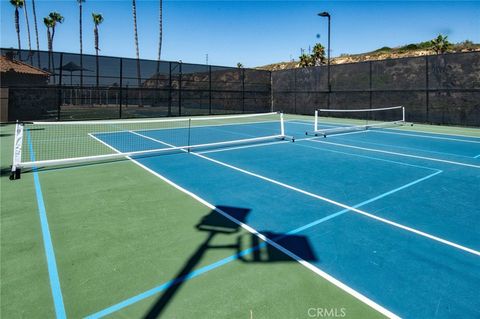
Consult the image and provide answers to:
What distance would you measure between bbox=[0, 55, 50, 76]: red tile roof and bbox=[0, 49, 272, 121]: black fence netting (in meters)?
0.07

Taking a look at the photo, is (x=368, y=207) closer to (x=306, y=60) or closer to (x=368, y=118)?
(x=368, y=118)

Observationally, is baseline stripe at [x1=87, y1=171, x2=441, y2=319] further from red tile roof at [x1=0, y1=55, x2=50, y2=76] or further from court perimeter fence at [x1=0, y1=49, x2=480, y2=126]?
red tile roof at [x1=0, y1=55, x2=50, y2=76]

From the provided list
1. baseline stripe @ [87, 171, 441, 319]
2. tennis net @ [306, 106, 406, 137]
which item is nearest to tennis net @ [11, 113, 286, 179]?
baseline stripe @ [87, 171, 441, 319]

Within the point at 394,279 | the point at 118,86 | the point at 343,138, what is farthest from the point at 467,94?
the point at 118,86

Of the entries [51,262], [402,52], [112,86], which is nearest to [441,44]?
[402,52]

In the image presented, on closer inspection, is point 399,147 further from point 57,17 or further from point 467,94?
point 57,17

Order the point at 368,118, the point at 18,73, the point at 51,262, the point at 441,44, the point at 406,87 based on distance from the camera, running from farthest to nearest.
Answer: the point at 441,44
the point at 368,118
the point at 18,73
the point at 406,87
the point at 51,262

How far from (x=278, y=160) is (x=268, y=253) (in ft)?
18.7

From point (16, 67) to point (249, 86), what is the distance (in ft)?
63.3

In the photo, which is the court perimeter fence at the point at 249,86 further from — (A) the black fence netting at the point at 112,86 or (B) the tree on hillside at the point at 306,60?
(B) the tree on hillside at the point at 306,60

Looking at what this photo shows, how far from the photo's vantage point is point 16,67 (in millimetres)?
24438

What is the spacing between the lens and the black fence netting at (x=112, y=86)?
21500mm

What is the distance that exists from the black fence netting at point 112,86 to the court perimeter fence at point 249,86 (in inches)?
2.8

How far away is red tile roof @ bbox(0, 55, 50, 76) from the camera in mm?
23125
